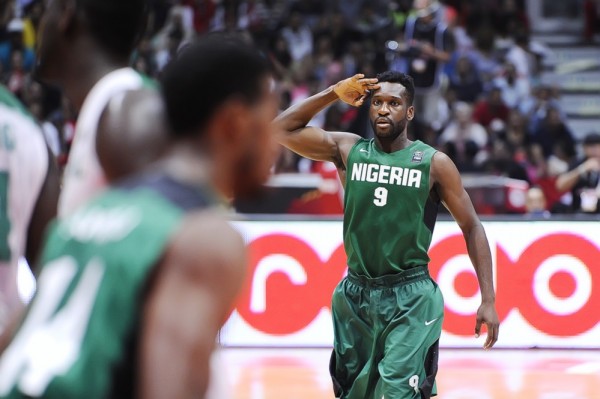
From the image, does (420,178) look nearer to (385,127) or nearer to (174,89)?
(385,127)

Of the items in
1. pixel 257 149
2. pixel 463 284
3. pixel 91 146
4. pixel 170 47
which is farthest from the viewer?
pixel 170 47

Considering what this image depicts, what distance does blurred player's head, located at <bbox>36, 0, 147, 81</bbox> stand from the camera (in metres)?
3.34

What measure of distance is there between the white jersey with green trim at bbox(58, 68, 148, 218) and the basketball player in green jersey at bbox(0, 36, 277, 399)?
0.95 meters

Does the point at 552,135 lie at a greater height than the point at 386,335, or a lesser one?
lesser

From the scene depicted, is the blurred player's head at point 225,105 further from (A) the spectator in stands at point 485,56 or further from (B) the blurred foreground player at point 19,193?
(A) the spectator in stands at point 485,56

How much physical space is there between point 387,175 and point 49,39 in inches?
121

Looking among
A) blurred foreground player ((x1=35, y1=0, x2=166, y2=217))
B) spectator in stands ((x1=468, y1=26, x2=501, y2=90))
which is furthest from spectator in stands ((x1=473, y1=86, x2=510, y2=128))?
blurred foreground player ((x1=35, y1=0, x2=166, y2=217))

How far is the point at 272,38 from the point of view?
1742 cm

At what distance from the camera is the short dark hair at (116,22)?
131 inches

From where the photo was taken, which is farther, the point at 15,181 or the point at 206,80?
the point at 15,181

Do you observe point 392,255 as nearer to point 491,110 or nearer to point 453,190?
point 453,190

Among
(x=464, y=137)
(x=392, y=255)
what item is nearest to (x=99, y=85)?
(x=392, y=255)

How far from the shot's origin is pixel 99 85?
11.2 feet

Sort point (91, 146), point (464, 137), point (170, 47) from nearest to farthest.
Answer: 1. point (91, 146)
2. point (464, 137)
3. point (170, 47)
